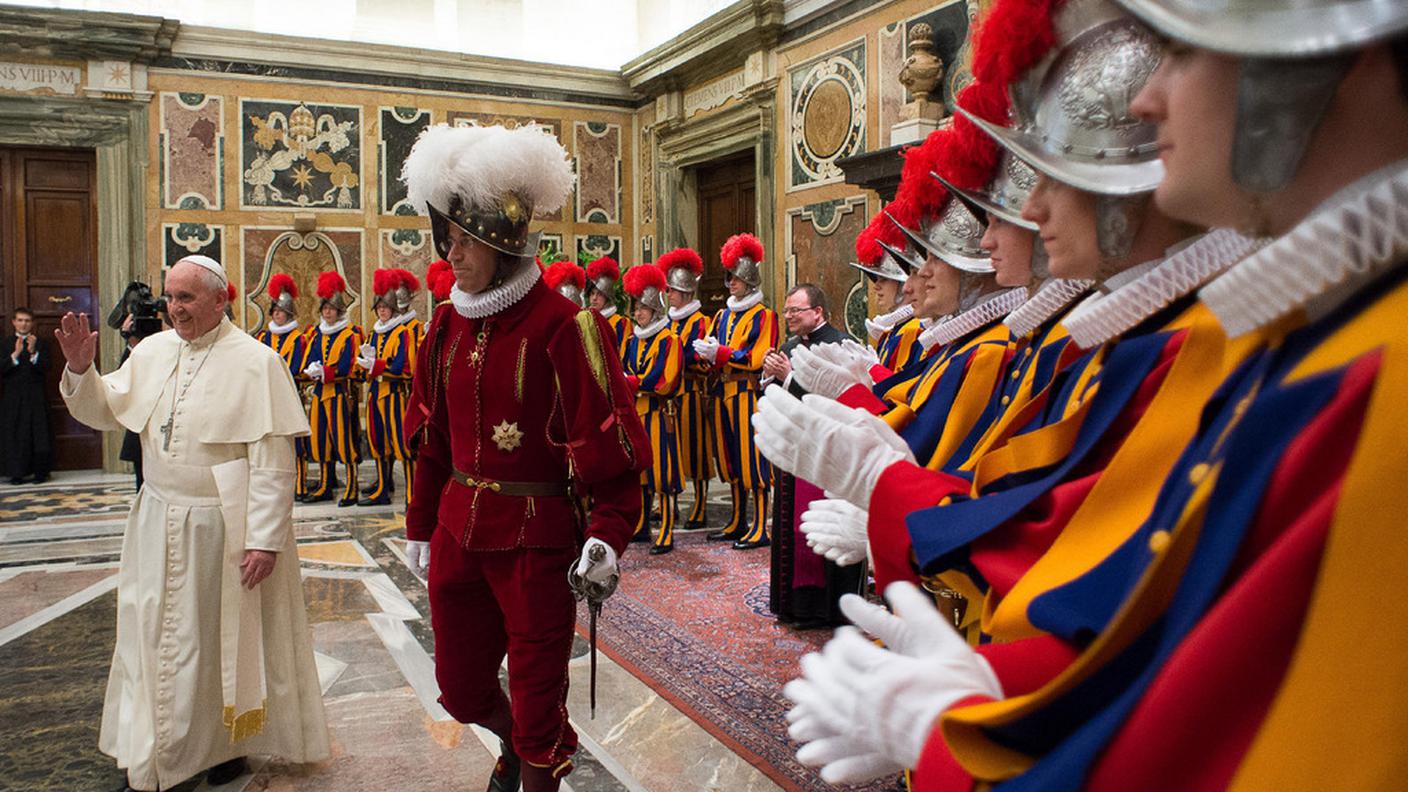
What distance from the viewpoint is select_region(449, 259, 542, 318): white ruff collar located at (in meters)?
2.80

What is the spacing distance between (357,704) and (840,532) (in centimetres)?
277

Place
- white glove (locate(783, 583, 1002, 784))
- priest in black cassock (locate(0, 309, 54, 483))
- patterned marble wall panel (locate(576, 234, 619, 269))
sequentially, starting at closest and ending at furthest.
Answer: white glove (locate(783, 583, 1002, 784)) → priest in black cassock (locate(0, 309, 54, 483)) → patterned marble wall panel (locate(576, 234, 619, 269))

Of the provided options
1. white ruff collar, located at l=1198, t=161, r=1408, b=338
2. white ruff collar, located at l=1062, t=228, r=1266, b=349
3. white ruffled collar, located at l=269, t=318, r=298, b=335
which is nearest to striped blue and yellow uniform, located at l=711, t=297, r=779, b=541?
white ruffled collar, located at l=269, t=318, r=298, b=335

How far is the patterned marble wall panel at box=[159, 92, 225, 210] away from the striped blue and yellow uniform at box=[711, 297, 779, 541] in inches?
285

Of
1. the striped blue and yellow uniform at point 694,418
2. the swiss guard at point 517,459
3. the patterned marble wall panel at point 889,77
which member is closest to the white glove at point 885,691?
the swiss guard at point 517,459

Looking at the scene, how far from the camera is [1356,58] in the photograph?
782mm

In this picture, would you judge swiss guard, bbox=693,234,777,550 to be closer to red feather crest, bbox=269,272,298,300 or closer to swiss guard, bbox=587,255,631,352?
swiss guard, bbox=587,255,631,352

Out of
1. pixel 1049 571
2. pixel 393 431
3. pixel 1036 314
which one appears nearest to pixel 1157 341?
pixel 1049 571

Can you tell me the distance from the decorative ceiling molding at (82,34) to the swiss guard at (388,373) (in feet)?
Answer: 13.3

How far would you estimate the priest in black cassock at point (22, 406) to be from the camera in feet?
34.3

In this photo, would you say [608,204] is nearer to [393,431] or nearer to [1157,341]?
[393,431]

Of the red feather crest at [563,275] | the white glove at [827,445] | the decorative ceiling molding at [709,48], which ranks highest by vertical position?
the decorative ceiling molding at [709,48]

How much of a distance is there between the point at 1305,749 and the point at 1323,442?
0.74 feet

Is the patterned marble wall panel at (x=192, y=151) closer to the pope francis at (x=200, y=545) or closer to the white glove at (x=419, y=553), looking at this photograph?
the pope francis at (x=200, y=545)
